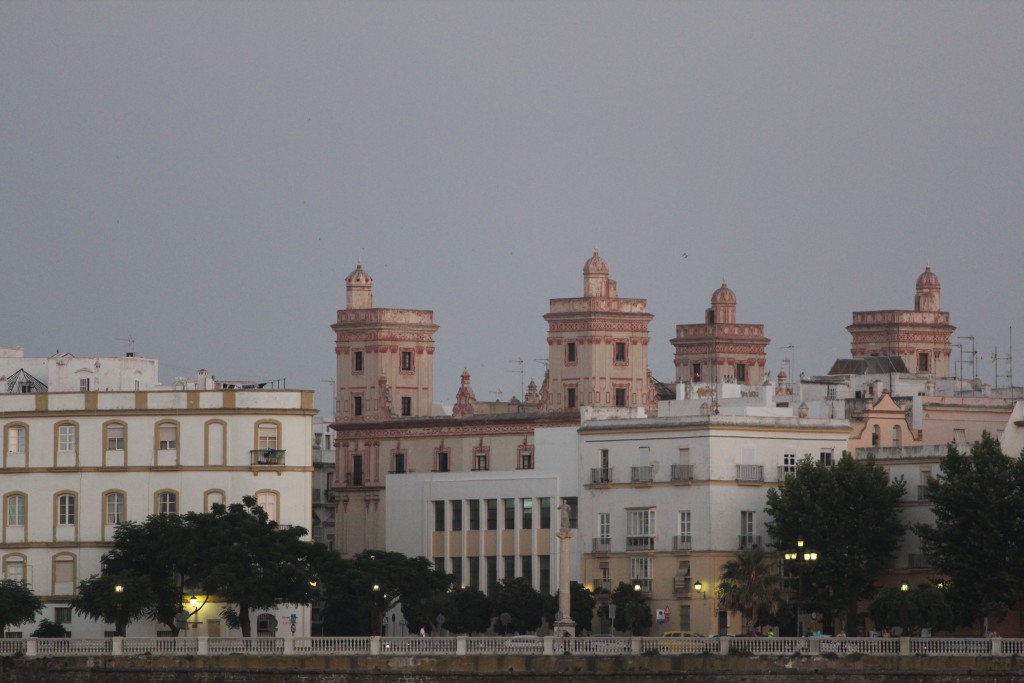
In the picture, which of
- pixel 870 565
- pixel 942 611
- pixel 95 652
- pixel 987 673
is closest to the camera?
pixel 987 673

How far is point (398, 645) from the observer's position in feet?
298

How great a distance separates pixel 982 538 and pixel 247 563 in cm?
2493

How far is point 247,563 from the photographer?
104938 mm

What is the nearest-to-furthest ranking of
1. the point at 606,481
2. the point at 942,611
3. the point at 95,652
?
the point at 95,652
the point at 942,611
the point at 606,481

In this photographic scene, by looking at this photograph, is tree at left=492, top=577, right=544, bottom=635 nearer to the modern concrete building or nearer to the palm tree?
the palm tree

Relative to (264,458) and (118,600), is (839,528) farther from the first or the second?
(118,600)

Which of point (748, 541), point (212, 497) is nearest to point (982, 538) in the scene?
point (748, 541)

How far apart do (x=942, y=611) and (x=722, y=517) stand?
14.6 m

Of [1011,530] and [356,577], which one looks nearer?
[1011,530]

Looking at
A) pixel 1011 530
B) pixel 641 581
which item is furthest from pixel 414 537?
pixel 1011 530

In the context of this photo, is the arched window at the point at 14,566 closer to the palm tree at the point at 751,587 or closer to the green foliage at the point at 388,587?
the green foliage at the point at 388,587

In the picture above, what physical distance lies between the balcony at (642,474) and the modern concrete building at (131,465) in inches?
535

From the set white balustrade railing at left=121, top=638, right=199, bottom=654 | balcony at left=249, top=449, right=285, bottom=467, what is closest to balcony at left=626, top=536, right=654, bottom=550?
balcony at left=249, top=449, right=285, bottom=467

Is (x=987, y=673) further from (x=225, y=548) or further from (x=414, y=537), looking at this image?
(x=414, y=537)
